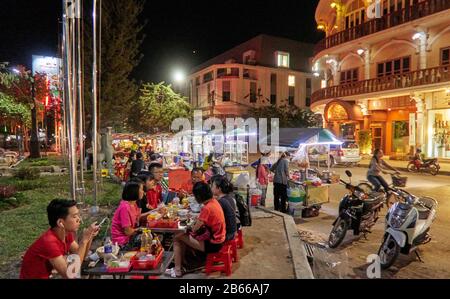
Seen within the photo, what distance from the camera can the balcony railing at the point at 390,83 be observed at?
20.2m

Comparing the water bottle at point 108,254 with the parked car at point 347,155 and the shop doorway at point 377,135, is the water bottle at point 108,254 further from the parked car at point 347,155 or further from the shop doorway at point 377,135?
the shop doorway at point 377,135

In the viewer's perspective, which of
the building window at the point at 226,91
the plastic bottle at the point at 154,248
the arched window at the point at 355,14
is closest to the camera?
the plastic bottle at the point at 154,248

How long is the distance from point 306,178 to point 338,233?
3.29 meters

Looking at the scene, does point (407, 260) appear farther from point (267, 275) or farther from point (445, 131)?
point (445, 131)

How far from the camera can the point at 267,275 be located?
5172mm

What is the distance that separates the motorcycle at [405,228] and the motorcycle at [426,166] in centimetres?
1287

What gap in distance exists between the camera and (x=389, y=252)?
5828 millimetres

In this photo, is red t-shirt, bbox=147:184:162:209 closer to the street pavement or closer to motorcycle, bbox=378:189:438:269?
the street pavement

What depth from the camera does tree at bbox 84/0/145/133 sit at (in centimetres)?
1769

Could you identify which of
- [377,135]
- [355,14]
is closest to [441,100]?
[377,135]

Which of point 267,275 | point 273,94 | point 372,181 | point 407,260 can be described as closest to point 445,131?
point 372,181

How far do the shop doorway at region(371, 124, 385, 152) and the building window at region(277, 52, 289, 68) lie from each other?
72.2 ft

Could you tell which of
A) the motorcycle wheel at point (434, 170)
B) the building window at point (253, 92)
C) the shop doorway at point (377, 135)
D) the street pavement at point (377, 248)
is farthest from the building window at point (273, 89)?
the street pavement at point (377, 248)

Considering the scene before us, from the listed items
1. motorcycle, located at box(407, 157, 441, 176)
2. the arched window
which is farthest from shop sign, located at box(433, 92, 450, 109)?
the arched window
